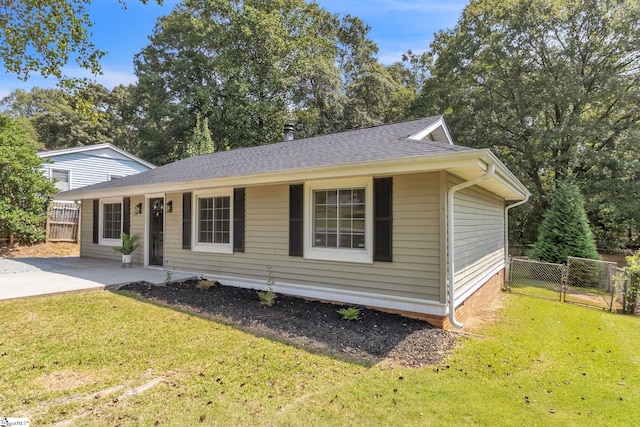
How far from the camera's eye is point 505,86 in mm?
15820

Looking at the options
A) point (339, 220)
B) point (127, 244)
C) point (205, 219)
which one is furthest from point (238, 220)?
point (127, 244)

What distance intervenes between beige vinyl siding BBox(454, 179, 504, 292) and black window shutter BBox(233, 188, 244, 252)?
4.00m

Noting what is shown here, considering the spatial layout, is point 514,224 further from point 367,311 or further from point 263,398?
point 263,398

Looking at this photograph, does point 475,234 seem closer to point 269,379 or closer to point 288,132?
point 269,379

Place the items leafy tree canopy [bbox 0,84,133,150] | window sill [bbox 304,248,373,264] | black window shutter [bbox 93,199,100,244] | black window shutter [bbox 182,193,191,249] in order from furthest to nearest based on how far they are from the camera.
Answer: leafy tree canopy [bbox 0,84,133,150] → black window shutter [bbox 93,199,100,244] → black window shutter [bbox 182,193,191,249] → window sill [bbox 304,248,373,264]

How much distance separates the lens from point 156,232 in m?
9.03

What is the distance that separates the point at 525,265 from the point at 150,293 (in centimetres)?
1041

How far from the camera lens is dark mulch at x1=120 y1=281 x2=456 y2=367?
4.03 m

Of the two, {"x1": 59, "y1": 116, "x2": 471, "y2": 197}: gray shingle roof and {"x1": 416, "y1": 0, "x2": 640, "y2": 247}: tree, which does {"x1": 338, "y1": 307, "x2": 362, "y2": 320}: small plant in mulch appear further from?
{"x1": 416, "y1": 0, "x2": 640, "y2": 247}: tree

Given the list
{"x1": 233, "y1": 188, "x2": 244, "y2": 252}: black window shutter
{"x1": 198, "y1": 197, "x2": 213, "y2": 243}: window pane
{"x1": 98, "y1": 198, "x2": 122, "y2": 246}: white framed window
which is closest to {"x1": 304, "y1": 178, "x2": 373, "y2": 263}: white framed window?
{"x1": 233, "y1": 188, "x2": 244, "y2": 252}: black window shutter

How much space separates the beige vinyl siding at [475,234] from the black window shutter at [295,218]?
2525 millimetres

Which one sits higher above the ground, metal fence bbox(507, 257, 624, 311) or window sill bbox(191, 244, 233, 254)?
window sill bbox(191, 244, 233, 254)

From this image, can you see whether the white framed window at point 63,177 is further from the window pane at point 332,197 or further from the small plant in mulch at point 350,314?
the small plant in mulch at point 350,314

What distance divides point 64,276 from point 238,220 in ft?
14.2
